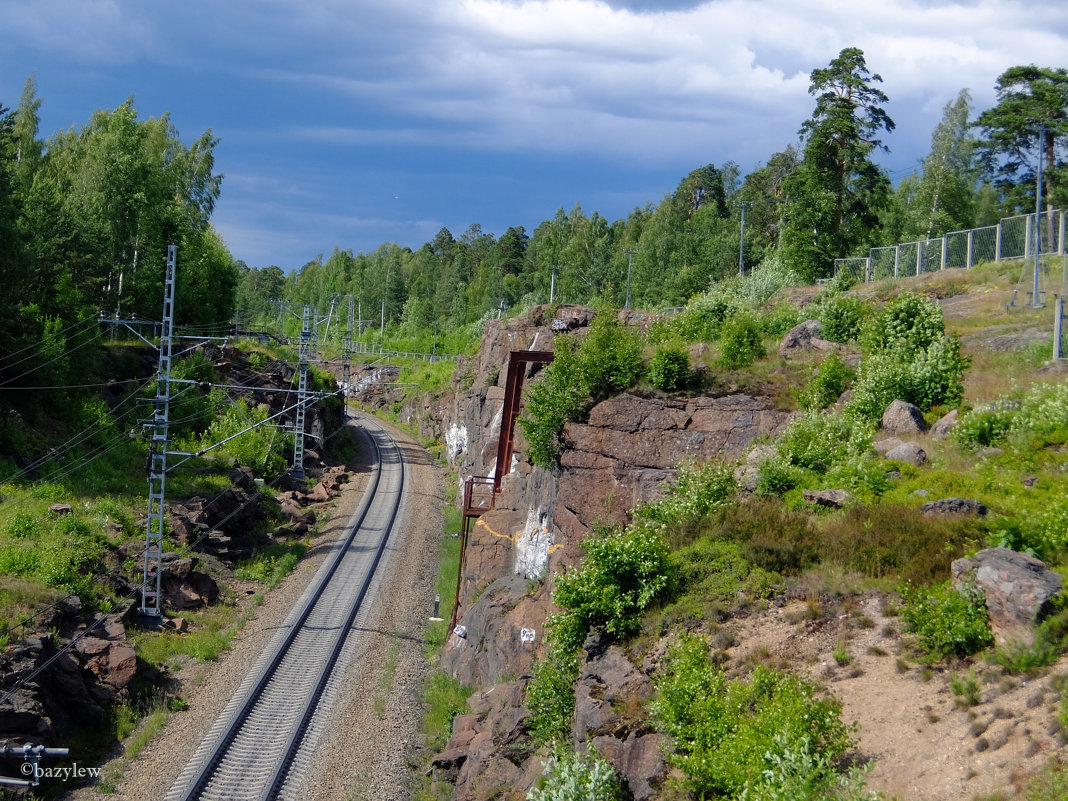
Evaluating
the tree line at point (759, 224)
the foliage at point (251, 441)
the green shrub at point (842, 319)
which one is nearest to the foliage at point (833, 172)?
the tree line at point (759, 224)

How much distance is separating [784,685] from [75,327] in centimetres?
4019

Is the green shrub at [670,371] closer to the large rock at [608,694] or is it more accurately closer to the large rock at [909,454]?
the large rock at [909,454]

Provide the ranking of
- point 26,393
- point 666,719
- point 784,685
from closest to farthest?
point 784,685
point 666,719
point 26,393

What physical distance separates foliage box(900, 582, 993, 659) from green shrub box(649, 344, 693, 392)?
407 inches

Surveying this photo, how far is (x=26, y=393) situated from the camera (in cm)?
3822

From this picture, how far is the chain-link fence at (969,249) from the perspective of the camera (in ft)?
94.1

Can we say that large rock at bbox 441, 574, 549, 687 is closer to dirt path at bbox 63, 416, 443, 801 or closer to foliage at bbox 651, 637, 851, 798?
dirt path at bbox 63, 416, 443, 801

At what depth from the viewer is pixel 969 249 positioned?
30.8m

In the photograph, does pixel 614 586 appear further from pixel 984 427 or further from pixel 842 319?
pixel 842 319

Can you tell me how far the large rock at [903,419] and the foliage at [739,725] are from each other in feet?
28.7

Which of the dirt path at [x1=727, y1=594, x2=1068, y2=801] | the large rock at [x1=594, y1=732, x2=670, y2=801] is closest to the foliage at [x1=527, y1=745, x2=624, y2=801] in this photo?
the large rock at [x1=594, y1=732, x2=670, y2=801]

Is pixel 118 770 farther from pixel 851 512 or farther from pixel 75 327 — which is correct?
pixel 75 327

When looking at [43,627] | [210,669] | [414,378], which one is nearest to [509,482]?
[210,669]

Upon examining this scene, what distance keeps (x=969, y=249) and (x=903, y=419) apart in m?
15.2
